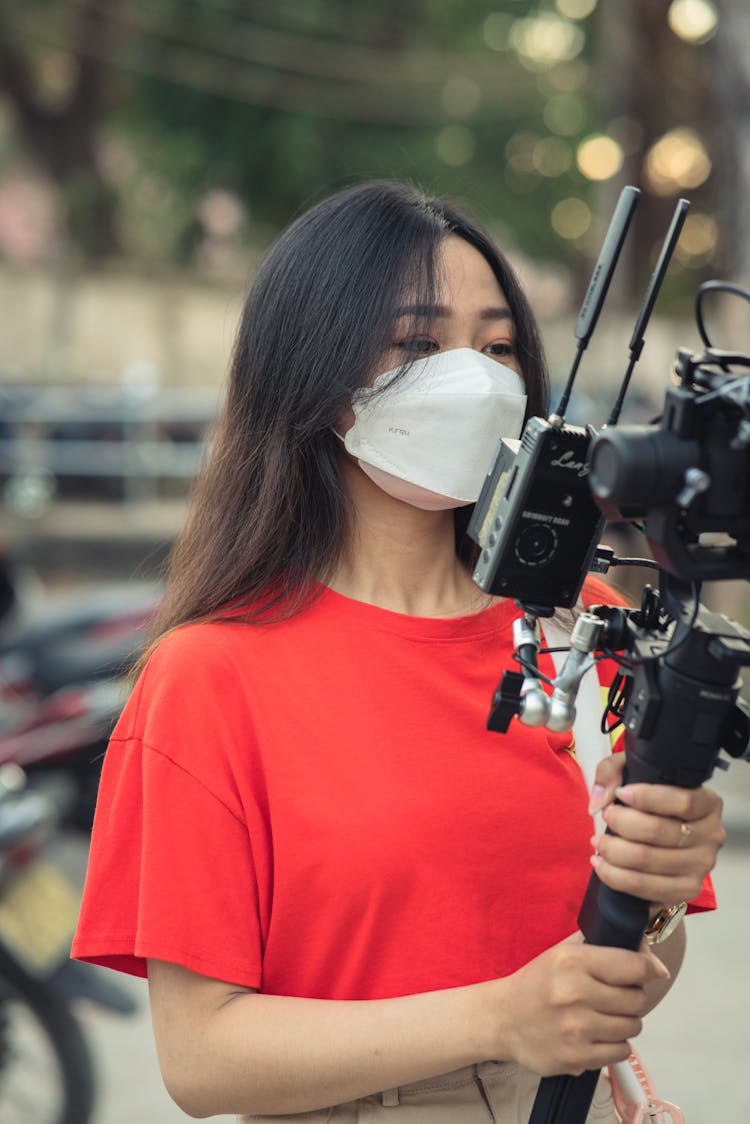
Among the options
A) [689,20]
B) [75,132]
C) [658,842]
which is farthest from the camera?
[75,132]

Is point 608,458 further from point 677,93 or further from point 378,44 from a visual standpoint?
point 378,44

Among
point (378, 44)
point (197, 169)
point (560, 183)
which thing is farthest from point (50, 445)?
point (560, 183)

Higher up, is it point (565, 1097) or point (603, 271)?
point (603, 271)

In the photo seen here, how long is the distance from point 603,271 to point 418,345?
0.46 meters

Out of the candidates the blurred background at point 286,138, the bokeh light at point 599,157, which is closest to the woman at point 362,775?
the blurred background at point 286,138

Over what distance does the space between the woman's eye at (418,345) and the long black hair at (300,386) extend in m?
0.02

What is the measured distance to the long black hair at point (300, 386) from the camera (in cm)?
159

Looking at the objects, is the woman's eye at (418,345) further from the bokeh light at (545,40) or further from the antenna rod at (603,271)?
the bokeh light at (545,40)

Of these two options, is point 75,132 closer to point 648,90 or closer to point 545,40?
point 545,40

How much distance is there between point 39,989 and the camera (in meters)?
3.07

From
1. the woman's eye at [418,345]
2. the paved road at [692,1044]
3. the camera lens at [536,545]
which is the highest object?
the woman's eye at [418,345]

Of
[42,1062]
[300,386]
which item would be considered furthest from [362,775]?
[42,1062]

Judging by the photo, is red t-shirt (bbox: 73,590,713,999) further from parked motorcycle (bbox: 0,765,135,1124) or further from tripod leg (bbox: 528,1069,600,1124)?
parked motorcycle (bbox: 0,765,135,1124)

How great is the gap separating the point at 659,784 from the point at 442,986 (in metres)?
0.43
